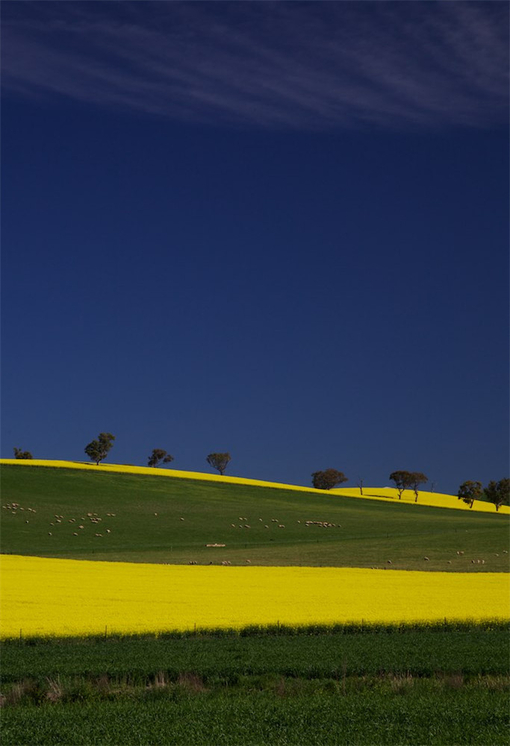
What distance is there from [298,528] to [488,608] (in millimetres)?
42486

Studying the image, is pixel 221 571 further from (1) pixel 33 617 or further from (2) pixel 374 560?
(1) pixel 33 617

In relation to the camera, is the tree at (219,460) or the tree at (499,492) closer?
the tree at (499,492)

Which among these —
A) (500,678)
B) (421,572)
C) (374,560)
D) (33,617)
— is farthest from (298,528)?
(500,678)

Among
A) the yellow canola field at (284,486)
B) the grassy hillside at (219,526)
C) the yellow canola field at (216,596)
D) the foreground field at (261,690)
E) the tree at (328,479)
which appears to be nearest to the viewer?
the foreground field at (261,690)

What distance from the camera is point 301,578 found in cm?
4075

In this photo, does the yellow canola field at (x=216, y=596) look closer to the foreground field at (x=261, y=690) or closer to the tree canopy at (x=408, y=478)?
the foreground field at (x=261, y=690)

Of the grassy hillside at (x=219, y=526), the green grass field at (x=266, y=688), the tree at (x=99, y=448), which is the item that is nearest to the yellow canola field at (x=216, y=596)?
the green grass field at (x=266, y=688)

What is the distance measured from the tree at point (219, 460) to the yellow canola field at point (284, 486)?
85.2 feet

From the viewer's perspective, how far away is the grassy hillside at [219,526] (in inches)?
2111

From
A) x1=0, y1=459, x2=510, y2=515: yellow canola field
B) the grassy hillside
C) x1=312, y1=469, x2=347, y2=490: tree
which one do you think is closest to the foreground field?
the grassy hillside

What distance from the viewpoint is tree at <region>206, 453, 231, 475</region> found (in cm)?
16475

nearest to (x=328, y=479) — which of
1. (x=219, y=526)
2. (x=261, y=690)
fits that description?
(x=219, y=526)

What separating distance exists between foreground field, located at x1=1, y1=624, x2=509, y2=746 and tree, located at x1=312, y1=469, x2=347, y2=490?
400 ft

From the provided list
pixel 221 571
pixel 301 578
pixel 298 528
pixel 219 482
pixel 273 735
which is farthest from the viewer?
pixel 219 482
